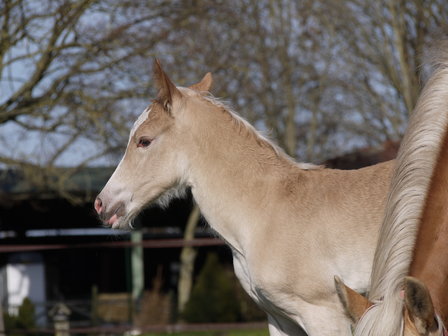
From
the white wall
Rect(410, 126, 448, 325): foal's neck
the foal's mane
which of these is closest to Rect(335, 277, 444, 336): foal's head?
Rect(410, 126, 448, 325): foal's neck

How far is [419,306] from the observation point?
224 cm

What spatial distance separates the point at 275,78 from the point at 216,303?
4.87m

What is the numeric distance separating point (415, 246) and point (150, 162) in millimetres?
2235

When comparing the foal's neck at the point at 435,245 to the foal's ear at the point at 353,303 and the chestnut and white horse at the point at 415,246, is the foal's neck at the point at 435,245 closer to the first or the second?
the chestnut and white horse at the point at 415,246

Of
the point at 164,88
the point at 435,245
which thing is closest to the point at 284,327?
the point at 164,88

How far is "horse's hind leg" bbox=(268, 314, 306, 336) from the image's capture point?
14.1ft

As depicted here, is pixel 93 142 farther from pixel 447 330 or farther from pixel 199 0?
pixel 447 330

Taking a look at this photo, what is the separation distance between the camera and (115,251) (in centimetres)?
2333

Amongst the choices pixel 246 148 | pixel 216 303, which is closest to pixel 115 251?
pixel 216 303

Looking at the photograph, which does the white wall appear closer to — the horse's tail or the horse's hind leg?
the horse's hind leg

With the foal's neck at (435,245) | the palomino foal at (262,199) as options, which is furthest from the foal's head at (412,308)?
the palomino foal at (262,199)

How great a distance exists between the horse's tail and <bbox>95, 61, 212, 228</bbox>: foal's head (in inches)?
66.4

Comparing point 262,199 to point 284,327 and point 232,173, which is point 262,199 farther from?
point 284,327

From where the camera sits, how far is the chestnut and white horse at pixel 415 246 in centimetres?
228
